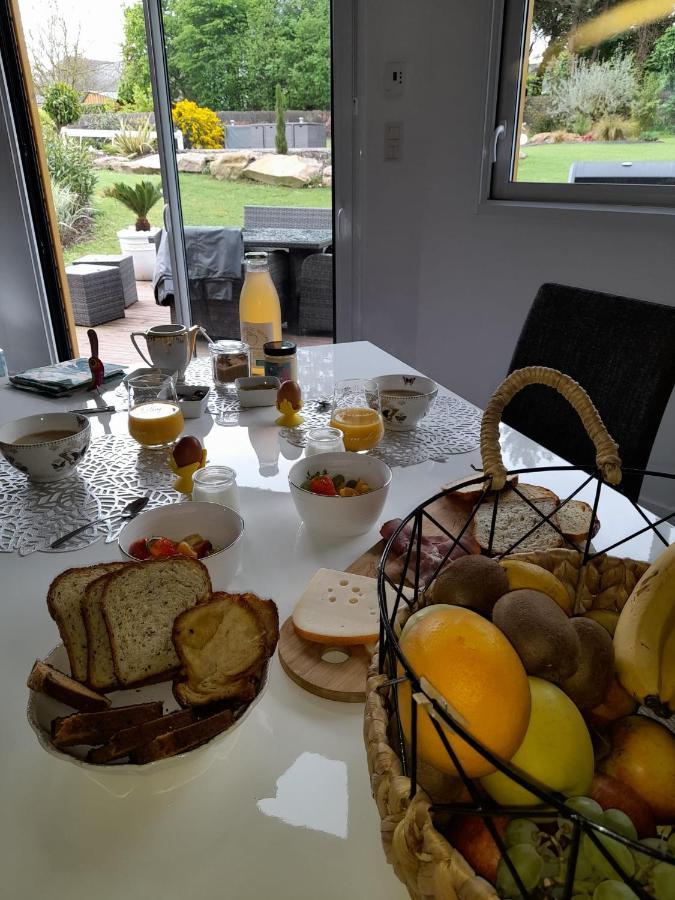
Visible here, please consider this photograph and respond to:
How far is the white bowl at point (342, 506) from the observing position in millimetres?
875

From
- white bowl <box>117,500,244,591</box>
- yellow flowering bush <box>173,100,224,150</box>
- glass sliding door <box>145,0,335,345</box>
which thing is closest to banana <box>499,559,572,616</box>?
white bowl <box>117,500,244,591</box>

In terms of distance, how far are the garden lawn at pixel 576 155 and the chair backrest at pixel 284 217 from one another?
4.21 feet

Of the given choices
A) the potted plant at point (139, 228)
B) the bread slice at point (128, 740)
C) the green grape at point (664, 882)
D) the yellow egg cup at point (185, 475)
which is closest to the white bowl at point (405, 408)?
the yellow egg cup at point (185, 475)

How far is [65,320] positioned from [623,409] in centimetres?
301

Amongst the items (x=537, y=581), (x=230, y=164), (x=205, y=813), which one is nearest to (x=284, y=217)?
(x=230, y=164)

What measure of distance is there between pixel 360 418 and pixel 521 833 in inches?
34.1

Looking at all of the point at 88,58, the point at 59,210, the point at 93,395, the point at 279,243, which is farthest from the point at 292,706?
the point at 59,210

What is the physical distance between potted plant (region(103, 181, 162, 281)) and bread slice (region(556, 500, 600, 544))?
12.9 feet

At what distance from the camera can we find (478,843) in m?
0.40

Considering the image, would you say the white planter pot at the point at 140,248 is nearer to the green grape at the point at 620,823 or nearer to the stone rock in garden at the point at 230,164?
the stone rock in garden at the point at 230,164

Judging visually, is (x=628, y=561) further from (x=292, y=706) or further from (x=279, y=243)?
(x=279, y=243)

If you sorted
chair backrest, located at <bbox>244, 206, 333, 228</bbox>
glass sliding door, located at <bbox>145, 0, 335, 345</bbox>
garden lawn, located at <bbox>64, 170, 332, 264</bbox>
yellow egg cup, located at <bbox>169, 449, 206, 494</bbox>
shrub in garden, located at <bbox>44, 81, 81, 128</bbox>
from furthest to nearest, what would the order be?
shrub in garden, located at <bbox>44, 81, 81, 128</bbox>, chair backrest, located at <bbox>244, 206, 333, 228</bbox>, garden lawn, located at <bbox>64, 170, 332, 264</bbox>, glass sliding door, located at <bbox>145, 0, 335, 345</bbox>, yellow egg cup, located at <bbox>169, 449, 206, 494</bbox>

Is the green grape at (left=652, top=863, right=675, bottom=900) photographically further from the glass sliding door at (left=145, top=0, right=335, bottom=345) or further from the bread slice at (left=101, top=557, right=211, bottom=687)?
the glass sliding door at (left=145, top=0, right=335, bottom=345)

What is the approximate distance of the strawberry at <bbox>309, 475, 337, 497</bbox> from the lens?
0.91 metres
